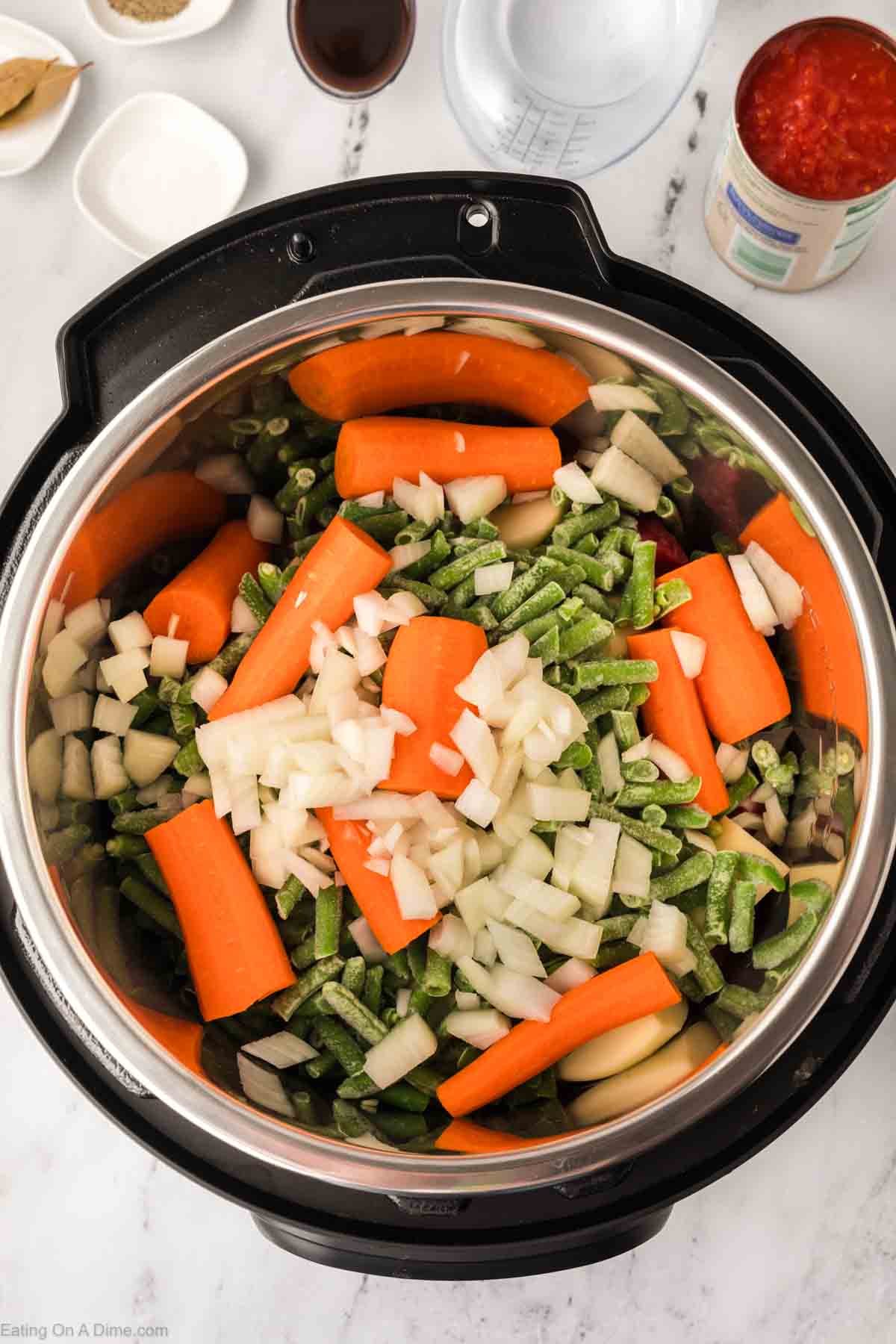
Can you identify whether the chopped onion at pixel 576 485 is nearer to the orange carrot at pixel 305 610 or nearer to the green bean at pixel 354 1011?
the orange carrot at pixel 305 610

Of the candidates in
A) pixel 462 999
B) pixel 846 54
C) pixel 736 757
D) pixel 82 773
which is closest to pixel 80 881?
pixel 82 773

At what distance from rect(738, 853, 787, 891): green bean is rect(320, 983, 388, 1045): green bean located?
0.49 metres

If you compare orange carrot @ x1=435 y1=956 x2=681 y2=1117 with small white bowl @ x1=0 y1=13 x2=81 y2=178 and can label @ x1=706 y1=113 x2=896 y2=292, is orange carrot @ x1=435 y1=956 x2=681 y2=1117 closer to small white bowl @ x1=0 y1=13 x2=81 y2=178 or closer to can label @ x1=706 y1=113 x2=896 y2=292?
can label @ x1=706 y1=113 x2=896 y2=292

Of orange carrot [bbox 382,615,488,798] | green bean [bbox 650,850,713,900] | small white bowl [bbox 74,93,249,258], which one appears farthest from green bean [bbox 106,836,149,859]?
small white bowl [bbox 74,93,249,258]

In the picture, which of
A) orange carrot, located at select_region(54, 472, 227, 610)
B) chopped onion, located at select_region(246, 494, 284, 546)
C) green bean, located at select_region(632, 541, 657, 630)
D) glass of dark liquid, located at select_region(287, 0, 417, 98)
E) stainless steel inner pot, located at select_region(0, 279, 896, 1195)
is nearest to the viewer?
stainless steel inner pot, located at select_region(0, 279, 896, 1195)

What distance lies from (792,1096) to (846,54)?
1.33 metres

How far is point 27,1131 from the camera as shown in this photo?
168 centimetres

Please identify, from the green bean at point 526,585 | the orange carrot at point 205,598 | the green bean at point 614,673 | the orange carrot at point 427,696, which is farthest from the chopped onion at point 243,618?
the green bean at point 614,673

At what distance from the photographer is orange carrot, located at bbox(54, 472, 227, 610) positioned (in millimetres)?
1347

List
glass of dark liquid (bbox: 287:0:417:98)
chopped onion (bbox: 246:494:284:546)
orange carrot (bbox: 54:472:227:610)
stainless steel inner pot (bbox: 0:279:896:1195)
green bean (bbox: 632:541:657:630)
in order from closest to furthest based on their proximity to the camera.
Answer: stainless steel inner pot (bbox: 0:279:896:1195)
orange carrot (bbox: 54:472:227:610)
green bean (bbox: 632:541:657:630)
chopped onion (bbox: 246:494:284:546)
glass of dark liquid (bbox: 287:0:417:98)

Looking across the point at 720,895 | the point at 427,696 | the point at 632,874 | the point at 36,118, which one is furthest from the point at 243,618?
the point at 36,118

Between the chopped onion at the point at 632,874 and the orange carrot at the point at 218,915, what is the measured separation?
1.40 ft

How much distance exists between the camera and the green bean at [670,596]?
57.0 inches

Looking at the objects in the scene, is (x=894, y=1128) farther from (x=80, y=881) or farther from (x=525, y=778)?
(x=80, y=881)
